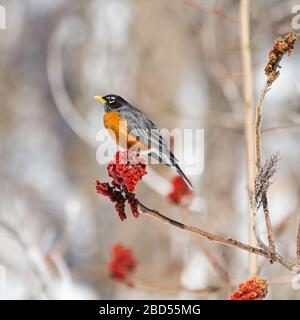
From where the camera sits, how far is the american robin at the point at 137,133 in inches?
114

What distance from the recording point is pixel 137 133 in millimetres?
2967

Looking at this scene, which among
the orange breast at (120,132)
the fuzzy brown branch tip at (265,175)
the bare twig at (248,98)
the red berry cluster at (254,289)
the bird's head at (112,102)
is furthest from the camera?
the bird's head at (112,102)

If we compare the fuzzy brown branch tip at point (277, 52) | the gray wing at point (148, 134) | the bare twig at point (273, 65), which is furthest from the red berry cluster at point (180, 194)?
the fuzzy brown branch tip at point (277, 52)

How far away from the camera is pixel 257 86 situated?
7.25 metres

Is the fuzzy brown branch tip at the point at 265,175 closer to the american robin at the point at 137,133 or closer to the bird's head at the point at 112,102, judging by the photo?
the american robin at the point at 137,133

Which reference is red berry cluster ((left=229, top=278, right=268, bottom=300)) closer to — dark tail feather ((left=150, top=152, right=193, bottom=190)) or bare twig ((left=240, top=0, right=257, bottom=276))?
bare twig ((left=240, top=0, right=257, bottom=276))

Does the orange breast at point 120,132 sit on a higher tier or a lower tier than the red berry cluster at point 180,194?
higher

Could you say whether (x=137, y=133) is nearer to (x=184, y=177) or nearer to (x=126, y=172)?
(x=184, y=177)

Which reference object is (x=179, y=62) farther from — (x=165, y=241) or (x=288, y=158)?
(x=165, y=241)

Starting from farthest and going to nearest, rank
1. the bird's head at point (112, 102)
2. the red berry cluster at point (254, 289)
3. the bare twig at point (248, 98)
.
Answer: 1. the bird's head at point (112, 102)
2. the bare twig at point (248, 98)
3. the red berry cluster at point (254, 289)

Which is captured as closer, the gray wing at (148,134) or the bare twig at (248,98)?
the bare twig at (248,98)

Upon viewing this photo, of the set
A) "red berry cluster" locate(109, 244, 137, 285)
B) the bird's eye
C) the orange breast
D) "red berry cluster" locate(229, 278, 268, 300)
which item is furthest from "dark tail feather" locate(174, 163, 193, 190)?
"red berry cluster" locate(229, 278, 268, 300)

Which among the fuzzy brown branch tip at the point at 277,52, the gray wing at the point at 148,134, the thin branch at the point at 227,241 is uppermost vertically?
the gray wing at the point at 148,134
